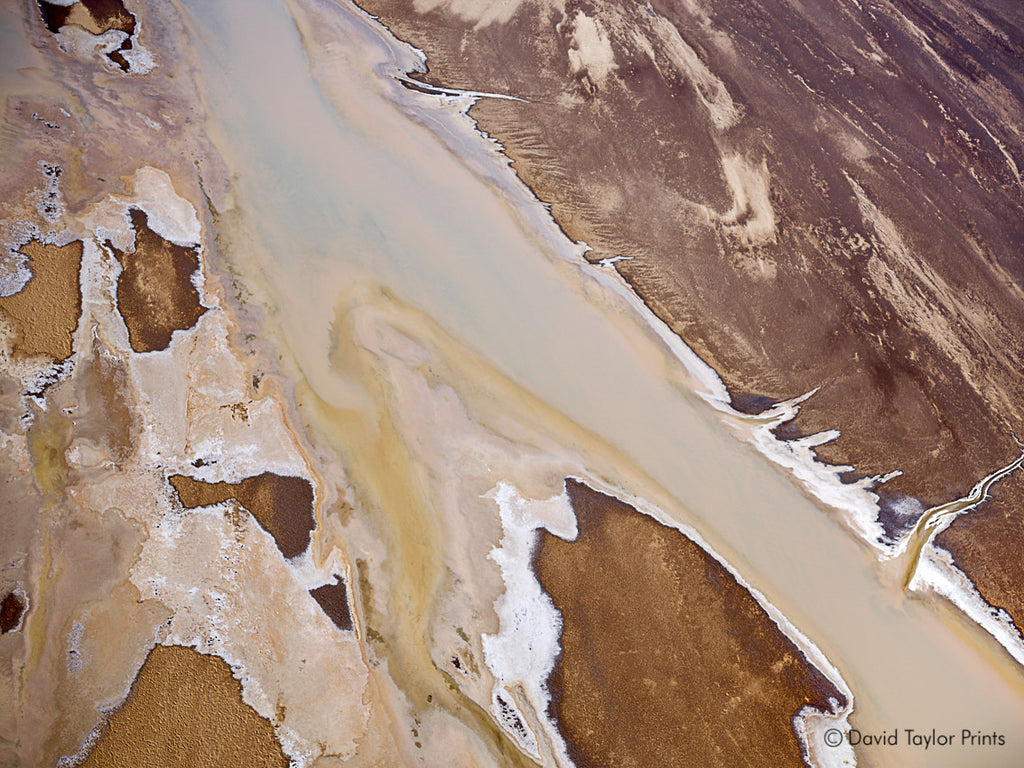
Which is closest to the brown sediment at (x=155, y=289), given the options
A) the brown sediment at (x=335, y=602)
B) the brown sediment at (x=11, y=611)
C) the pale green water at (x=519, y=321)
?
the pale green water at (x=519, y=321)

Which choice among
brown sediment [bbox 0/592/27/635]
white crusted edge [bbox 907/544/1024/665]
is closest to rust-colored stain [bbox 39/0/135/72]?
brown sediment [bbox 0/592/27/635]

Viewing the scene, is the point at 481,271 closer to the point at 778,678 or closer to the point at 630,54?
the point at 630,54

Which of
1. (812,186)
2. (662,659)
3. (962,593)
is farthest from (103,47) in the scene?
(962,593)

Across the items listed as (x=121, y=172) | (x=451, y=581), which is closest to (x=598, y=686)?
(x=451, y=581)

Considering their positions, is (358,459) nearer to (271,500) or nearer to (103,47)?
(271,500)

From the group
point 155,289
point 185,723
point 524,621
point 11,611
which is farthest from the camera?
point 155,289

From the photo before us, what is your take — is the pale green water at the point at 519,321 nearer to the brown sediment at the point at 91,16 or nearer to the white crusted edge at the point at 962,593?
the white crusted edge at the point at 962,593

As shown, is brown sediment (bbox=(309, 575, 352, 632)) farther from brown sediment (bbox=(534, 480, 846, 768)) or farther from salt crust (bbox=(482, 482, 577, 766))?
brown sediment (bbox=(534, 480, 846, 768))
